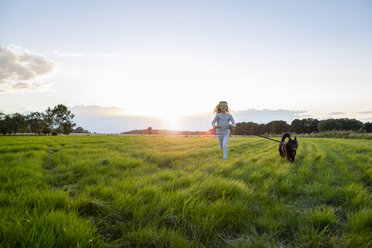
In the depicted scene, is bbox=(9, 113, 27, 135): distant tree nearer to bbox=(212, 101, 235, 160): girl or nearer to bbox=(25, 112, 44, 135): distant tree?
bbox=(25, 112, 44, 135): distant tree

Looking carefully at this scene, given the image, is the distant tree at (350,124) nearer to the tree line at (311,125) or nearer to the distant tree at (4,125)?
the tree line at (311,125)

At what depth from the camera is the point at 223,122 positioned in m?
9.03

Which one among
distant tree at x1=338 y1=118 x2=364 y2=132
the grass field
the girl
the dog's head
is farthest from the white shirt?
distant tree at x1=338 y1=118 x2=364 y2=132

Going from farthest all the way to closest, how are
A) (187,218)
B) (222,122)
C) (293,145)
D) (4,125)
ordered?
(4,125)
(222,122)
(293,145)
(187,218)

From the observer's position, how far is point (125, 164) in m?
6.25

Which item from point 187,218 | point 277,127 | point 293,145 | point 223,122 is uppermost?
point 223,122

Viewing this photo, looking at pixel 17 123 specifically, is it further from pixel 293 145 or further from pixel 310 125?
pixel 310 125

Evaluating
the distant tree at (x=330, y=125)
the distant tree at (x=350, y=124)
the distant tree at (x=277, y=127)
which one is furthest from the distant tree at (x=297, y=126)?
the distant tree at (x=350, y=124)

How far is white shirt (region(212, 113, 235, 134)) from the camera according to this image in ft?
29.6

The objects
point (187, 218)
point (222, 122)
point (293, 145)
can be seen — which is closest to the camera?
point (187, 218)

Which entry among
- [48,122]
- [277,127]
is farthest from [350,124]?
[48,122]

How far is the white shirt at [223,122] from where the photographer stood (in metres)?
9.01

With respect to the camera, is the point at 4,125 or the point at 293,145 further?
the point at 4,125

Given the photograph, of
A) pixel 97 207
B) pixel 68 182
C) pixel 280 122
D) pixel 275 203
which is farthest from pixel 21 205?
pixel 280 122
